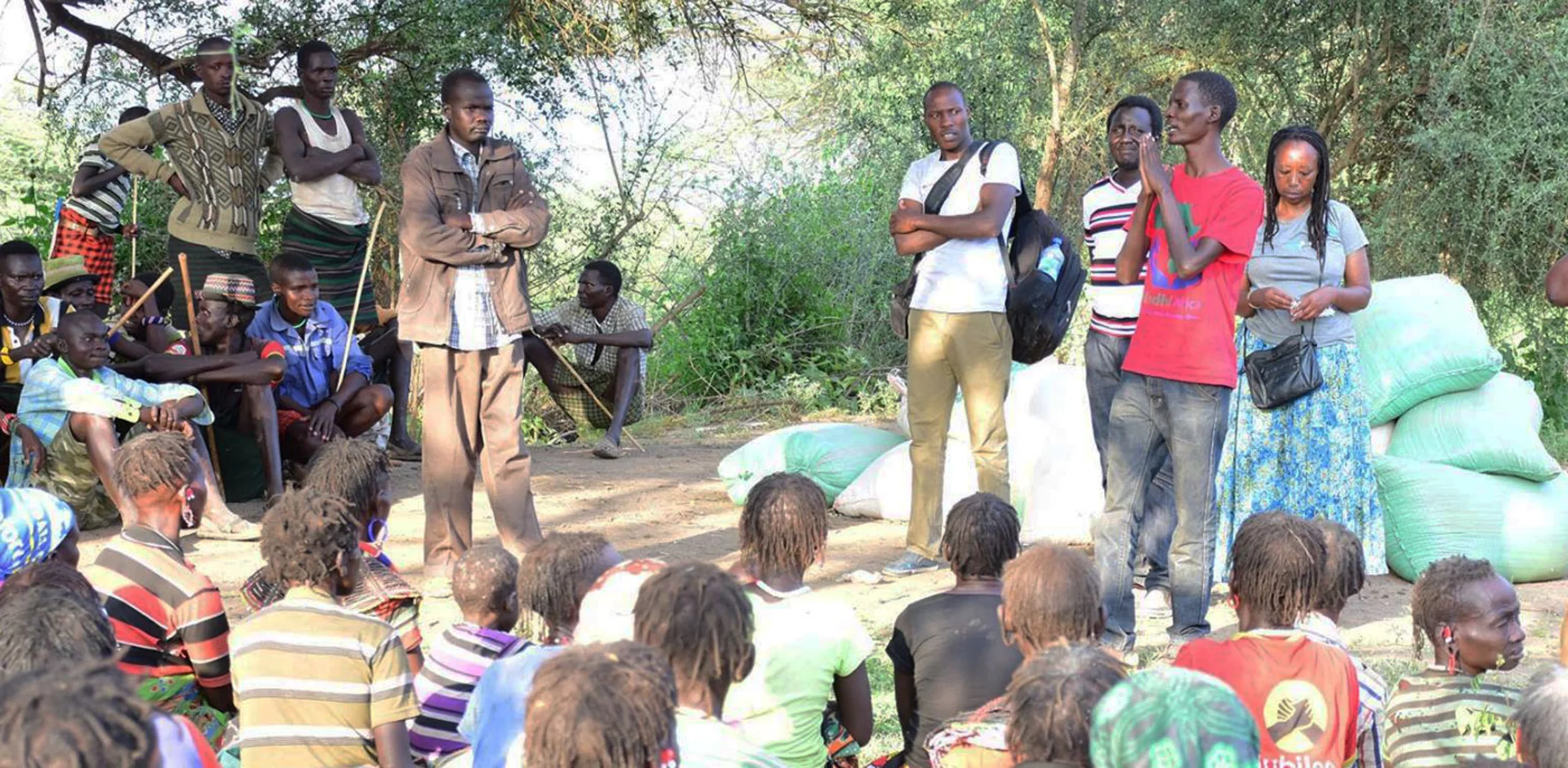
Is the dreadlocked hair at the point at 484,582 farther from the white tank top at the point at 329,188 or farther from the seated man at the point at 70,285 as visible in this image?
the white tank top at the point at 329,188

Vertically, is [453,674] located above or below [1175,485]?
below

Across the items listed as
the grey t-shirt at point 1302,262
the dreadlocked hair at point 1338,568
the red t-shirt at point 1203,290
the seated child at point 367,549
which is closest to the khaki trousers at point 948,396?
the grey t-shirt at point 1302,262

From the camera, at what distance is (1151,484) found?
18.0ft

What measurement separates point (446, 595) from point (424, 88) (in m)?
4.17

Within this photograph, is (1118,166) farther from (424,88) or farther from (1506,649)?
(424,88)

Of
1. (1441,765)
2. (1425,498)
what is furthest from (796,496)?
(1425,498)

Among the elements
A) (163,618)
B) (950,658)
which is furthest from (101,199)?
(950,658)

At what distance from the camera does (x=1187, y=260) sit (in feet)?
15.1

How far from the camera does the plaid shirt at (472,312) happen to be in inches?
229

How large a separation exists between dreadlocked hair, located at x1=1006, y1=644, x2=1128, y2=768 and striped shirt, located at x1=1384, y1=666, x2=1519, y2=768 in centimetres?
101

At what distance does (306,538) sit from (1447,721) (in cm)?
221

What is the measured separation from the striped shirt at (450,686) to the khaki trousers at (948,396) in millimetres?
2827

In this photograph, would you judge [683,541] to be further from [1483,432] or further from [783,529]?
[783,529]

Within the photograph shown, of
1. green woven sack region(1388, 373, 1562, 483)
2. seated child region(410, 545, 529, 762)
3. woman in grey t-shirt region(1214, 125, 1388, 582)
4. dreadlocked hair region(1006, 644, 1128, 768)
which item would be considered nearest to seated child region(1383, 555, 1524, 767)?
dreadlocked hair region(1006, 644, 1128, 768)
